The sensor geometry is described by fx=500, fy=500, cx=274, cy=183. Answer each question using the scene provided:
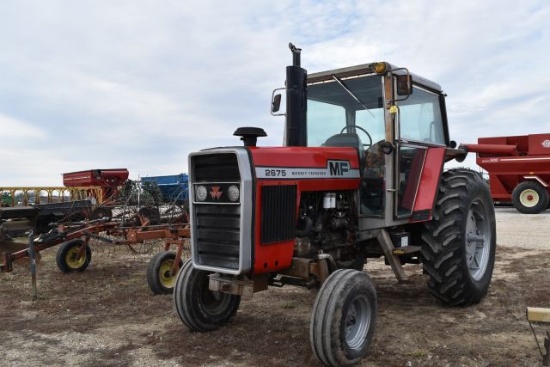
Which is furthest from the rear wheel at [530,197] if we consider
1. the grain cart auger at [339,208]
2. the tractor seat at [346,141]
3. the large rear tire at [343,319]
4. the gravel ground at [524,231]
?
the large rear tire at [343,319]

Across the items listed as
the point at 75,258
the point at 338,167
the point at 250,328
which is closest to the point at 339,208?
the point at 338,167

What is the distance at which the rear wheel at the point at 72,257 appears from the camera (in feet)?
24.6

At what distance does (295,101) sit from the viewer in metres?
4.34

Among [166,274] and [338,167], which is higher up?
[338,167]

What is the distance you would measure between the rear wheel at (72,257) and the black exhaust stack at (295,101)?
4590 millimetres

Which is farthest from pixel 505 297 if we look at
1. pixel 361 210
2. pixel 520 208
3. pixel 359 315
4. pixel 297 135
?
pixel 520 208

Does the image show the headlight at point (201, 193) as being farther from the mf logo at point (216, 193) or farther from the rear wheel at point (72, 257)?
the rear wheel at point (72, 257)

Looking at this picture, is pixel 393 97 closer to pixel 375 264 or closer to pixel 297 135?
pixel 297 135

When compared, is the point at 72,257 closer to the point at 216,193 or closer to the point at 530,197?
the point at 216,193

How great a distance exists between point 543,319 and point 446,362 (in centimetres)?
87

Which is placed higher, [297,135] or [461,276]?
[297,135]

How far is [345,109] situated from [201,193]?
1824mm

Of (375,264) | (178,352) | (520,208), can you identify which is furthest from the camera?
(520,208)

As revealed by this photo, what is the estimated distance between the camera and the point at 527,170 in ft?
52.3
